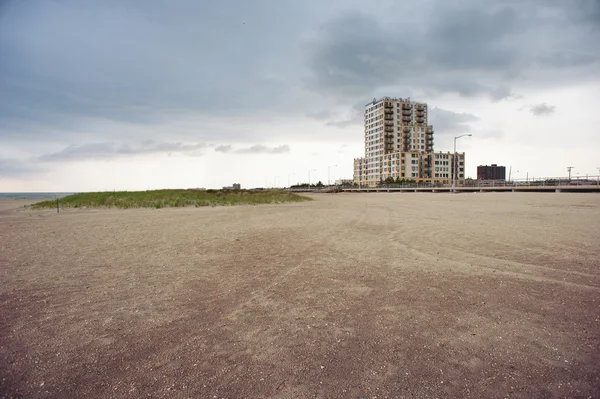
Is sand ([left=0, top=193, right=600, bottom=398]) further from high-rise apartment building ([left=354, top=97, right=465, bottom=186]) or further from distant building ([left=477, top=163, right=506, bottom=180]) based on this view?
distant building ([left=477, top=163, right=506, bottom=180])

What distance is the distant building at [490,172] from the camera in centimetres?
18062

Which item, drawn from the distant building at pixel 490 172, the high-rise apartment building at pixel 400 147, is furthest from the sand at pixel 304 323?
the distant building at pixel 490 172

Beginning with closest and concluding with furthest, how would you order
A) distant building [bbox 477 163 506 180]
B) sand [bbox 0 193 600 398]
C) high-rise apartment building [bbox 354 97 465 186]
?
sand [bbox 0 193 600 398]
high-rise apartment building [bbox 354 97 465 186]
distant building [bbox 477 163 506 180]

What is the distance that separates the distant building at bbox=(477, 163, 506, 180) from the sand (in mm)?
199297

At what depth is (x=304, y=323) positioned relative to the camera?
4047mm

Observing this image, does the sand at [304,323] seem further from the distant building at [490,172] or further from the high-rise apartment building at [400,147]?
the distant building at [490,172]

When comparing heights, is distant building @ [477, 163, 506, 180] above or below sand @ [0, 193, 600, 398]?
above

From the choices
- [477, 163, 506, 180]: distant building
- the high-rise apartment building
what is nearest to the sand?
the high-rise apartment building

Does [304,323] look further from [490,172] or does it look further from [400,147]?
[490,172]

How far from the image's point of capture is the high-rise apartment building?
12769 centimetres

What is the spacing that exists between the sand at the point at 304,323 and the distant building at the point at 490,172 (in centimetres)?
19930

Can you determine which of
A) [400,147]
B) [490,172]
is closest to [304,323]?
[400,147]

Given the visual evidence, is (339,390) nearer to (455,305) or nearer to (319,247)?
(455,305)

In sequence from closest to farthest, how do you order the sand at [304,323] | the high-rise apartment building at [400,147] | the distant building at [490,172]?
the sand at [304,323]
the high-rise apartment building at [400,147]
the distant building at [490,172]
